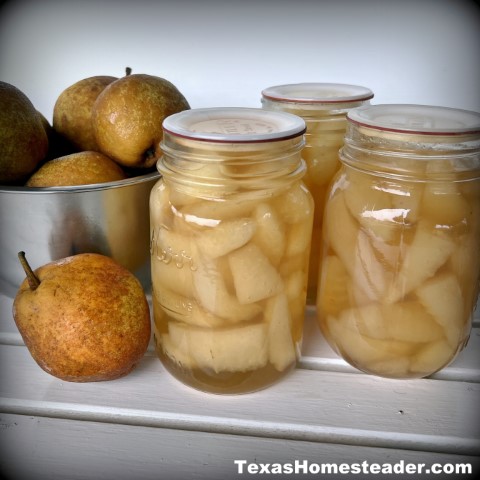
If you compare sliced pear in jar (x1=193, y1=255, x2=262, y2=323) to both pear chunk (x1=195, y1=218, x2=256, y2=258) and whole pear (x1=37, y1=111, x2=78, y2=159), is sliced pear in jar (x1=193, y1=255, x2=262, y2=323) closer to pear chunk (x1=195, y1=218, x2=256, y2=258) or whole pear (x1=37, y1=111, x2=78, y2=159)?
pear chunk (x1=195, y1=218, x2=256, y2=258)

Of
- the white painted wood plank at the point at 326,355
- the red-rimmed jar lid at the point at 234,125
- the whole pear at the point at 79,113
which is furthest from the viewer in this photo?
the whole pear at the point at 79,113

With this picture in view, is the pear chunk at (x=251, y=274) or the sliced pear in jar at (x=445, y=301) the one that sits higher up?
the pear chunk at (x=251, y=274)

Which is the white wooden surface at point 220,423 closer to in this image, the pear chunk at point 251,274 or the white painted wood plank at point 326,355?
the white painted wood plank at point 326,355

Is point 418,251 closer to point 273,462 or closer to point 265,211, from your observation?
point 265,211

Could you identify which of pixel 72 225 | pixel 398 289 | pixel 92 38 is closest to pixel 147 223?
pixel 72 225

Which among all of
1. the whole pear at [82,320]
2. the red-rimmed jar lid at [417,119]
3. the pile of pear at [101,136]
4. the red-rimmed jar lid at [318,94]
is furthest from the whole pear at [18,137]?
the red-rimmed jar lid at [417,119]

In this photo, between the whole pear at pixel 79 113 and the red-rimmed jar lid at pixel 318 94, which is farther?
the whole pear at pixel 79 113

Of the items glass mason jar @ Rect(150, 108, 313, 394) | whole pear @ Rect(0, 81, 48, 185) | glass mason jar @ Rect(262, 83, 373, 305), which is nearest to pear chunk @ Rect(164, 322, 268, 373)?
glass mason jar @ Rect(150, 108, 313, 394)
